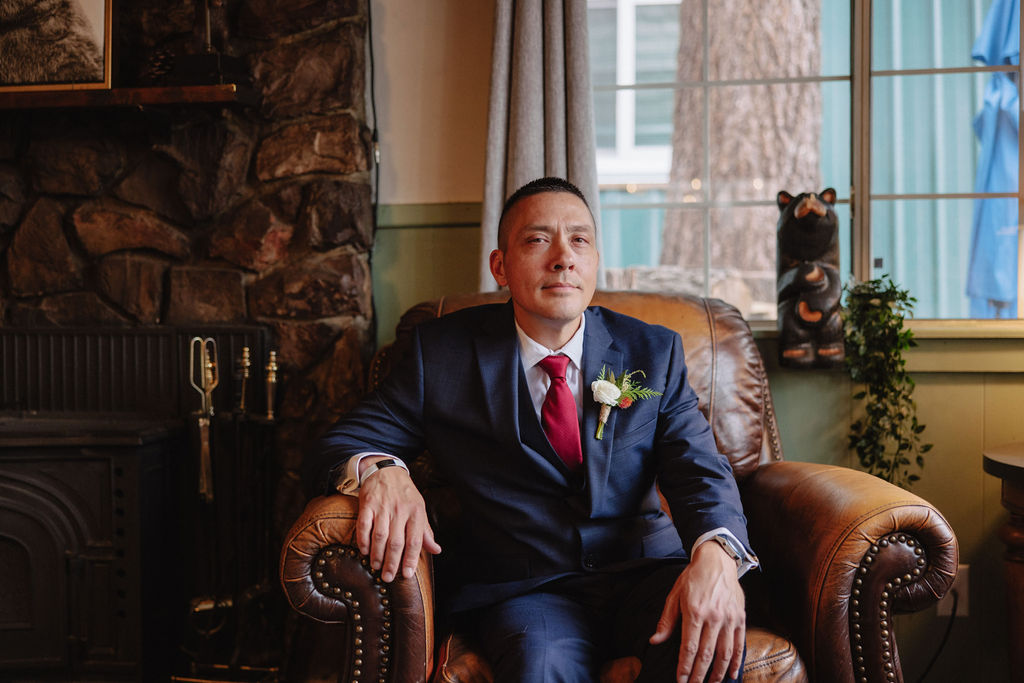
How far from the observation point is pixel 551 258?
1557 mm

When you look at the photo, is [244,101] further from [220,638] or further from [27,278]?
[220,638]

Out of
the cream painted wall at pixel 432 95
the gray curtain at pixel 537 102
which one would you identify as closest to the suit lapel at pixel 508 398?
the gray curtain at pixel 537 102

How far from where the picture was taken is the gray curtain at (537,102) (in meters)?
2.25

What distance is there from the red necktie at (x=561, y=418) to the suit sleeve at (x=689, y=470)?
0.18 metres

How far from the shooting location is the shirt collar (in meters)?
1.64

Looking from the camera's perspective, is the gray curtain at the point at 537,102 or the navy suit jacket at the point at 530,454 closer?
the navy suit jacket at the point at 530,454

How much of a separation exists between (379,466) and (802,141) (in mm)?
1750

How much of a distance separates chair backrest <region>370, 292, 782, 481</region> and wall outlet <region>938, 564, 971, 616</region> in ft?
2.58

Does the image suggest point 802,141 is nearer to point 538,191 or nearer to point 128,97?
point 538,191

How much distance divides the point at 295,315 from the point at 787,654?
1639 mm

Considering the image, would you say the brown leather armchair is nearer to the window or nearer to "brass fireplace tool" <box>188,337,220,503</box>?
"brass fireplace tool" <box>188,337,220,503</box>

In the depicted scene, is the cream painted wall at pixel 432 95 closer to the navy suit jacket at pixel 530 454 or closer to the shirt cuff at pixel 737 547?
the navy suit jacket at pixel 530 454

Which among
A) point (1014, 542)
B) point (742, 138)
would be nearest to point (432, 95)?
point (742, 138)

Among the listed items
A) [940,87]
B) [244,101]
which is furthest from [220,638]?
[940,87]
